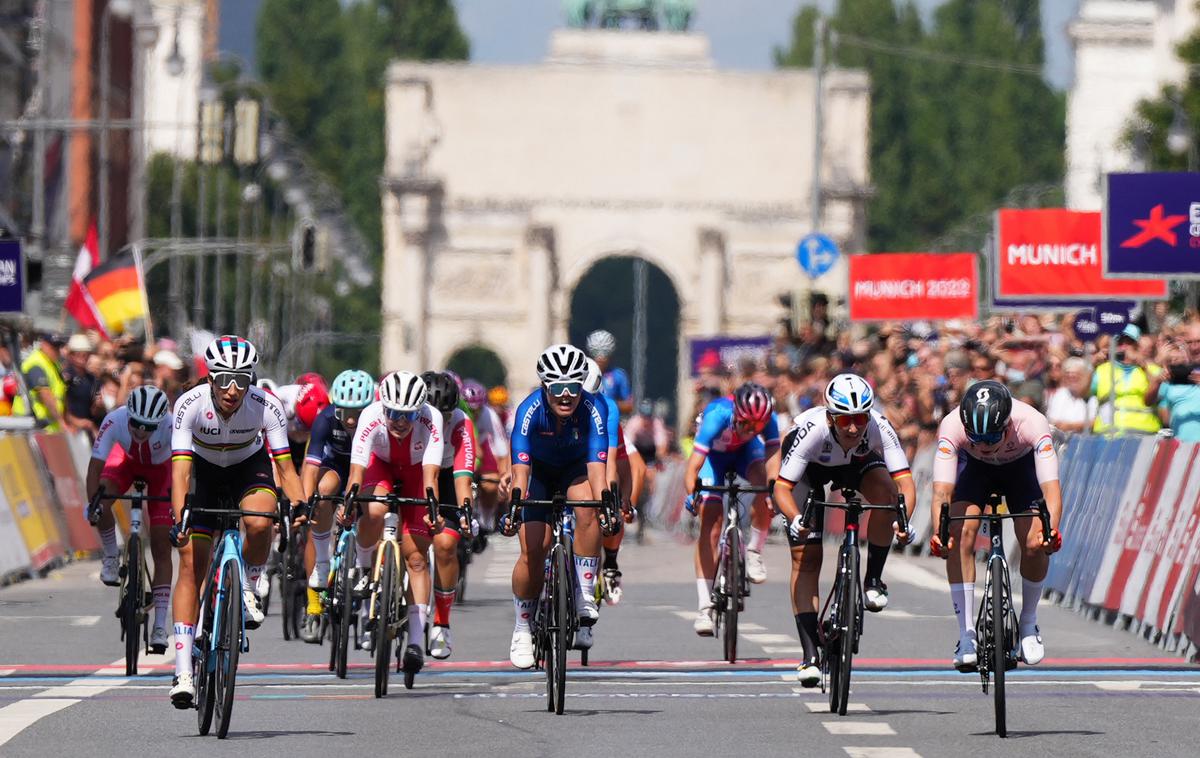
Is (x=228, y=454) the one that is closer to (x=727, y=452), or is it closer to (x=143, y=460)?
(x=143, y=460)

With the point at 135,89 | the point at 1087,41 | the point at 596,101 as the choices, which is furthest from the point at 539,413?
the point at 1087,41

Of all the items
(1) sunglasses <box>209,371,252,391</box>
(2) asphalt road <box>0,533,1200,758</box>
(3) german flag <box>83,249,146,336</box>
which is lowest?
(2) asphalt road <box>0,533,1200,758</box>

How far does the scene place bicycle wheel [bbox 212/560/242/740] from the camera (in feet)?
42.2

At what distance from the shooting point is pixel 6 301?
97.6ft

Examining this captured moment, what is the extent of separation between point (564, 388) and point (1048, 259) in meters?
16.2

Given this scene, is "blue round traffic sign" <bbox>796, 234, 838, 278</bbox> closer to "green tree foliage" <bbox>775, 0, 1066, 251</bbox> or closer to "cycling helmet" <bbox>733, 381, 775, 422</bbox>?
"cycling helmet" <bbox>733, 381, 775, 422</bbox>

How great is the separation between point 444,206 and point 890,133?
25923 millimetres

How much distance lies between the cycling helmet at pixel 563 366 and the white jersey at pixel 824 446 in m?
1.09

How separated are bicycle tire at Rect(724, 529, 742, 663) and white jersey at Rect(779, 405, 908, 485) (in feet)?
8.79

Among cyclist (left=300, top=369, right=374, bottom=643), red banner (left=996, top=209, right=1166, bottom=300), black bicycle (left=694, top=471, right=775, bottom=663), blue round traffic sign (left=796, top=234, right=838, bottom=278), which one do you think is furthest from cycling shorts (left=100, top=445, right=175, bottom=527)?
blue round traffic sign (left=796, top=234, right=838, bottom=278)

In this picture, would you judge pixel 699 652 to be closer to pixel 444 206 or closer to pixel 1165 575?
pixel 1165 575

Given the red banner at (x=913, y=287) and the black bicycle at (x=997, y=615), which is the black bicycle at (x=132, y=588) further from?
the red banner at (x=913, y=287)

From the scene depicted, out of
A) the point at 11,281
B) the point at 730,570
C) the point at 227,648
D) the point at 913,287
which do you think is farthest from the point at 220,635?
the point at 913,287

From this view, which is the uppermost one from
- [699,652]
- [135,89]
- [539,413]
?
[135,89]
